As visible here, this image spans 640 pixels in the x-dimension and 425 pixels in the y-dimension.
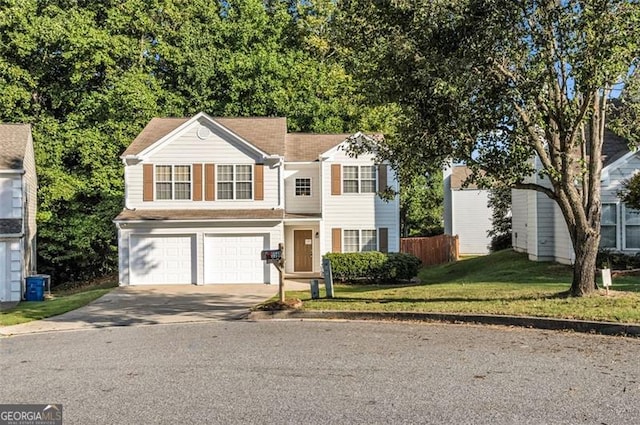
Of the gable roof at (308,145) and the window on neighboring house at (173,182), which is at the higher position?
the gable roof at (308,145)

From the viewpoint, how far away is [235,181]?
22.4 meters

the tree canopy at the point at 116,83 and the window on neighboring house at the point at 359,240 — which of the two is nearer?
the window on neighboring house at the point at 359,240

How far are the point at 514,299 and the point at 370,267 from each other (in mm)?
8883

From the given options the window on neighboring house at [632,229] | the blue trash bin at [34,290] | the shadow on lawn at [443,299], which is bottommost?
the blue trash bin at [34,290]

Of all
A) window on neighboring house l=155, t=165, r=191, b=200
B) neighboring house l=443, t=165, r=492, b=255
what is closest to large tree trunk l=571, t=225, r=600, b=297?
window on neighboring house l=155, t=165, r=191, b=200

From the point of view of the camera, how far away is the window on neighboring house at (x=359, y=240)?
24016 mm

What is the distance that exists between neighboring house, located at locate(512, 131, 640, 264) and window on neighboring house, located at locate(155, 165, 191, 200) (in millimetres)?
13556

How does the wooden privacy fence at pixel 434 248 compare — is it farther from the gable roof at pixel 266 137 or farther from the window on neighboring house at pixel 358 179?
the gable roof at pixel 266 137

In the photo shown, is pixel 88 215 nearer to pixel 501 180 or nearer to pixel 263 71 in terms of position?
pixel 263 71

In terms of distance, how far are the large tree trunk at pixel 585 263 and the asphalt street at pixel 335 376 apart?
302 centimetres

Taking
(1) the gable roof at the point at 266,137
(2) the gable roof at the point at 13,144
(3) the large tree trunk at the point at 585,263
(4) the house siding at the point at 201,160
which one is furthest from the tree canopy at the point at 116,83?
(3) the large tree trunk at the point at 585,263

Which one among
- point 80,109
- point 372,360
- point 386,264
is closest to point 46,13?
point 80,109

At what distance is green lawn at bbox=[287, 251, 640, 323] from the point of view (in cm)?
1084

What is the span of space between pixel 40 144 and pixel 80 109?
3000 mm
